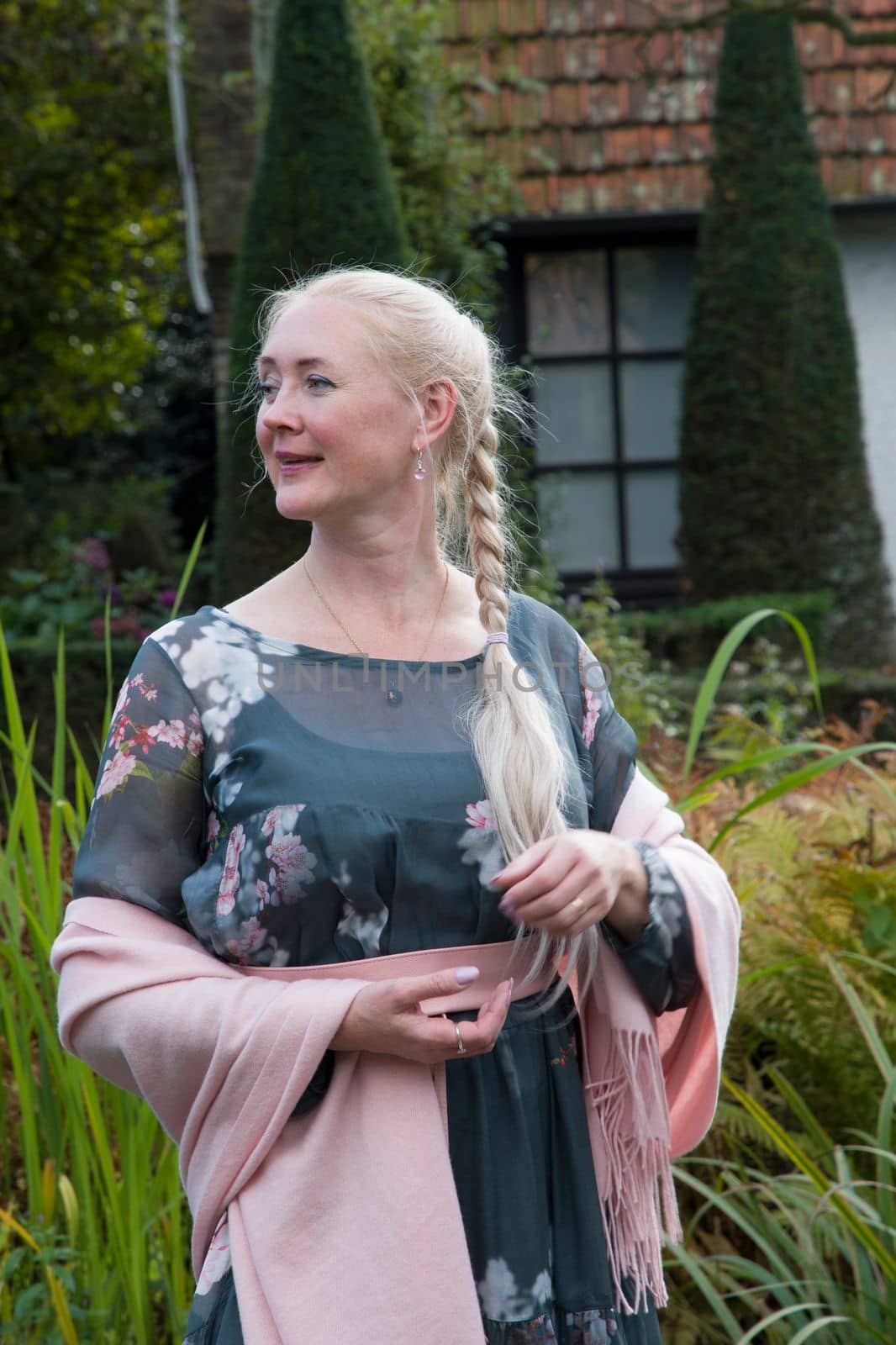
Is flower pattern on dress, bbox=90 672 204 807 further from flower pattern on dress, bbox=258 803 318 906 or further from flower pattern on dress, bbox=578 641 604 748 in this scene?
flower pattern on dress, bbox=578 641 604 748

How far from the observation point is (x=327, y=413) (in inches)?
65.4

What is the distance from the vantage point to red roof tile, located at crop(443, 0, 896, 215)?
8492mm

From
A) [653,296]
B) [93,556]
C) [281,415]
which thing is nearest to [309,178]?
[93,556]

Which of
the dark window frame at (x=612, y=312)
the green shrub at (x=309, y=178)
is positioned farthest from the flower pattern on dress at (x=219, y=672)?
the dark window frame at (x=612, y=312)

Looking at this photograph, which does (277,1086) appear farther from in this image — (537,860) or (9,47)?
(9,47)

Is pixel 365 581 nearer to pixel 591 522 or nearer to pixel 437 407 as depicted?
pixel 437 407

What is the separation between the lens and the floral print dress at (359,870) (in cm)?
156

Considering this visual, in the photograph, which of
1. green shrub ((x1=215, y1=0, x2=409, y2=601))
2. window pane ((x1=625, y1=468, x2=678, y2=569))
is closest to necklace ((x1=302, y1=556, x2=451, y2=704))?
green shrub ((x1=215, y1=0, x2=409, y2=601))

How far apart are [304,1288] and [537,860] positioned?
1.65ft

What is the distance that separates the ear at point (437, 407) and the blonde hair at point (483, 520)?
0.01 meters

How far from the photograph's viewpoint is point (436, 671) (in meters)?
1.73

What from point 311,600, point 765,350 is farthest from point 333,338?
point 765,350

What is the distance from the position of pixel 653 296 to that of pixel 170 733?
812 centimetres

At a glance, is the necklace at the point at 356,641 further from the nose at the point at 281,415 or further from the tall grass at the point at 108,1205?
the tall grass at the point at 108,1205
